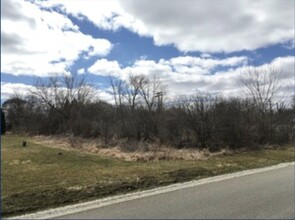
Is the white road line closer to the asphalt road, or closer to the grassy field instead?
the asphalt road

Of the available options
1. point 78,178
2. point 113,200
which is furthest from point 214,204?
point 78,178

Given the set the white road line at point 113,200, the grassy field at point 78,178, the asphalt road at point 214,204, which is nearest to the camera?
the asphalt road at point 214,204

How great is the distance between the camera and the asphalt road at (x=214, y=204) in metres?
7.40

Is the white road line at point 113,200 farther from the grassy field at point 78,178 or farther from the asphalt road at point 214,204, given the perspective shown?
the grassy field at point 78,178

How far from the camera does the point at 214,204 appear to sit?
27.2ft

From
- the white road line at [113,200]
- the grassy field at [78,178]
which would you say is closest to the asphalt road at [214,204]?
the white road line at [113,200]

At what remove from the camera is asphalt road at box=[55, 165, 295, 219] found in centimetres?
740

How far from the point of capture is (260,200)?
28.4ft

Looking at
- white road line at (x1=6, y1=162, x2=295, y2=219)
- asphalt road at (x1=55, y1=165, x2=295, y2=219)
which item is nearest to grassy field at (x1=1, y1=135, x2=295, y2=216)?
white road line at (x1=6, y1=162, x2=295, y2=219)

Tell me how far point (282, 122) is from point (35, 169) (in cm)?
2068

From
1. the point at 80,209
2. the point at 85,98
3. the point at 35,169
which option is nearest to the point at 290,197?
the point at 80,209

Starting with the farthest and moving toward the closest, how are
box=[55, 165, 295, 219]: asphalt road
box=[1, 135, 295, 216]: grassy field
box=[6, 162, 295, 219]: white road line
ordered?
box=[1, 135, 295, 216]: grassy field → box=[6, 162, 295, 219]: white road line → box=[55, 165, 295, 219]: asphalt road

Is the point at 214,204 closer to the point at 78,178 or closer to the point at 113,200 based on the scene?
the point at 113,200

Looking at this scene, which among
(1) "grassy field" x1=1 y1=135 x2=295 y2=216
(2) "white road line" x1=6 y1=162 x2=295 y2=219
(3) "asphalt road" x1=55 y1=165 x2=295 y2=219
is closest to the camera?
(3) "asphalt road" x1=55 y1=165 x2=295 y2=219
